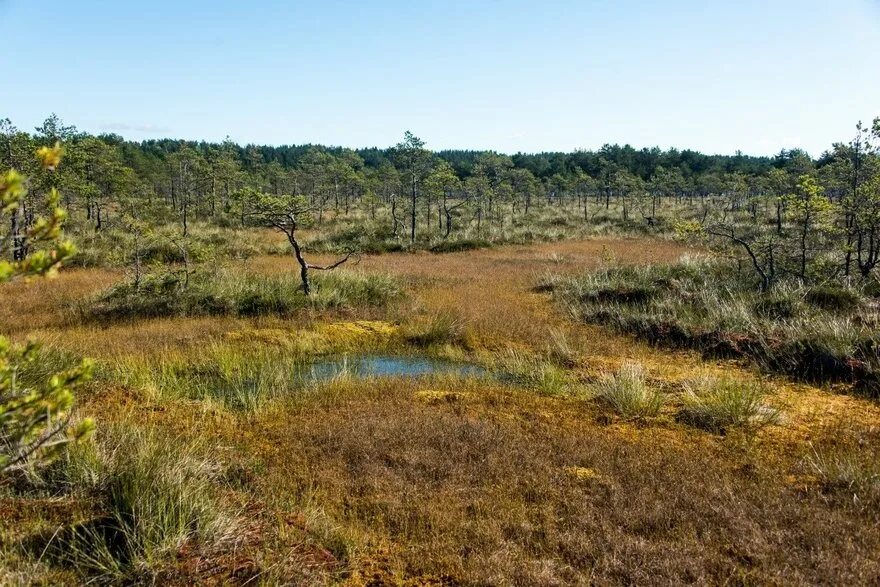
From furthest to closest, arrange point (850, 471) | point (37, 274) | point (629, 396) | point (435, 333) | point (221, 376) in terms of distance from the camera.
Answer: point (435, 333), point (221, 376), point (629, 396), point (850, 471), point (37, 274)

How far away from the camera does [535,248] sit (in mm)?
30750

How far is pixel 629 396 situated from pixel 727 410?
4.15 feet

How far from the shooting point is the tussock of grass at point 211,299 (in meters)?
13.4

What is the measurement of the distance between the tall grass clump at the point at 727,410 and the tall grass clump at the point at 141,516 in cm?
A: 604

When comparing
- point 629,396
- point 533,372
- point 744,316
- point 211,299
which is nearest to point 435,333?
point 533,372

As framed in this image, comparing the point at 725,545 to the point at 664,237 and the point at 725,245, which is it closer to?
the point at 725,245

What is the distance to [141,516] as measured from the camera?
4027 mm

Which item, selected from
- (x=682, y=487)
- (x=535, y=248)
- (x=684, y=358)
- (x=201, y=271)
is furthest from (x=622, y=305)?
(x=535, y=248)

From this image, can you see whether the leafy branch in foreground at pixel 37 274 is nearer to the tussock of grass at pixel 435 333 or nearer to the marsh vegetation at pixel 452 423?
the marsh vegetation at pixel 452 423

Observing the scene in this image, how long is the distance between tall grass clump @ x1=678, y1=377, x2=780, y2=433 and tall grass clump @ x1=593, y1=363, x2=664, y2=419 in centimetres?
40

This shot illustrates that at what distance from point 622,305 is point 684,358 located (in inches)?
157

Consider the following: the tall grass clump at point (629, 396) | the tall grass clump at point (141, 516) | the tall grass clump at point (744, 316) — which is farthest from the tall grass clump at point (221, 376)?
the tall grass clump at point (744, 316)

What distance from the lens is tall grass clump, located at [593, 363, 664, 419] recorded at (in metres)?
7.63

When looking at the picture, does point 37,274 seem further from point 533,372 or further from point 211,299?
point 211,299
